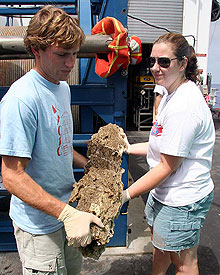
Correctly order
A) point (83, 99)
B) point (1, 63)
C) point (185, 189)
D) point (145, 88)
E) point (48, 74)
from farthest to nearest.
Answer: point (145, 88)
point (1, 63)
point (83, 99)
point (185, 189)
point (48, 74)

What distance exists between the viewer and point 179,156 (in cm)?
161

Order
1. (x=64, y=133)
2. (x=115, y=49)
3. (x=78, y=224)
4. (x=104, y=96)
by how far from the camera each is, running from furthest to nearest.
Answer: (x=104, y=96), (x=115, y=49), (x=64, y=133), (x=78, y=224)

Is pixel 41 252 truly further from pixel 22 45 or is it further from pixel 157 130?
pixel 22 45

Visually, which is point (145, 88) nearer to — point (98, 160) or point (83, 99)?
point (83, 99)

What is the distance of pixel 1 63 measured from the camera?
3023mm

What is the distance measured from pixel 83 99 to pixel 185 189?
1.29 metres

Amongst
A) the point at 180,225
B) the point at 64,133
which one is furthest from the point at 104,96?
the point at 180,225

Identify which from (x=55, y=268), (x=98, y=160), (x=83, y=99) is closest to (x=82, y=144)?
(x=83, y=99)

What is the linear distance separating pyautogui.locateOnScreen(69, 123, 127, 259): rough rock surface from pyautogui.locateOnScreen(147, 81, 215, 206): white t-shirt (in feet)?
1.03

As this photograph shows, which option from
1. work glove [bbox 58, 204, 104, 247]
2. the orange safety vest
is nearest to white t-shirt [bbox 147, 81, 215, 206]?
the orange safety vest

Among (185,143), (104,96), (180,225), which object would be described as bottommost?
(180,225)

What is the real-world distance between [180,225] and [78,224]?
0.83 m

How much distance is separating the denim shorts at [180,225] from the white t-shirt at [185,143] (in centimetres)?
5

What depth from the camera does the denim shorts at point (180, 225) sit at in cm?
176
